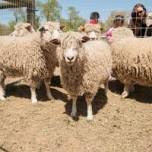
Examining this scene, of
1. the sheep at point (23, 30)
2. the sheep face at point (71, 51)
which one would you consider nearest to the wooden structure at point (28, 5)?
the sheep at point (23, 30)

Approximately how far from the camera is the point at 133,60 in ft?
24.5

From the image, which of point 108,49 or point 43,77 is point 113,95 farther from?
point 43,77

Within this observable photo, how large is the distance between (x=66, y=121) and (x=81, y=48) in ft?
4.42

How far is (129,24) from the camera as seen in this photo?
31.4 feet

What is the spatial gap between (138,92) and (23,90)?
2.67 m

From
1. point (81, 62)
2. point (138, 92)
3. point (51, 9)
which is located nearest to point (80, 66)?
point (81, 62)

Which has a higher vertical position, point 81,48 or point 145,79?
point 81,48

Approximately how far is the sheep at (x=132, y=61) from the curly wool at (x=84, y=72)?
779mm

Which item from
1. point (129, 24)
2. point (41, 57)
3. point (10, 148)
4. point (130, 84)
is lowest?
point (10, 148)

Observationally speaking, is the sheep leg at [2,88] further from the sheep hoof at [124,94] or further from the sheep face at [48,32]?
the sheep hoof at [124,94]

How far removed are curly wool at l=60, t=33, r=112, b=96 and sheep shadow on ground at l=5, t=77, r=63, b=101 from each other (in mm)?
1591

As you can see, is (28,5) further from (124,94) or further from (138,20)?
(124,94)

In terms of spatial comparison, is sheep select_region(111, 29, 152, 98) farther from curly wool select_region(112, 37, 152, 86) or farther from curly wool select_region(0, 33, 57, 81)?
curly wool select_region(0, 33, 57, 81)

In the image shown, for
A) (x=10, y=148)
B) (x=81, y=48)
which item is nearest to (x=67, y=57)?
(x=81, y=48)
